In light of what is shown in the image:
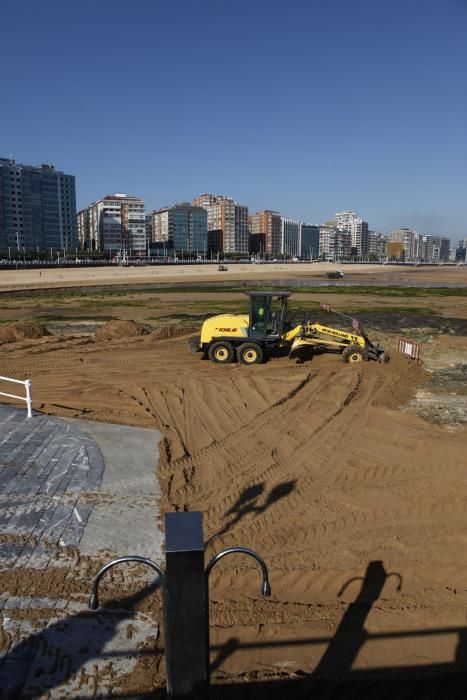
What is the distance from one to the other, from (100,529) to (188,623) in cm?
420

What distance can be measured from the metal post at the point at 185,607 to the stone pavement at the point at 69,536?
1627mm

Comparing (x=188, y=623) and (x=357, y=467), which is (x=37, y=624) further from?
(x=357, y=467)

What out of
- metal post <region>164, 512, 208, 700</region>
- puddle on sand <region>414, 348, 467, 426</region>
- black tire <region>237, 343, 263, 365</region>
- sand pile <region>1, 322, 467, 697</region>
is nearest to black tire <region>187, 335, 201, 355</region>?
black tire <region>237, 343, 263, 365</region>

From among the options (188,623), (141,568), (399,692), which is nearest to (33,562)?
(141,568)

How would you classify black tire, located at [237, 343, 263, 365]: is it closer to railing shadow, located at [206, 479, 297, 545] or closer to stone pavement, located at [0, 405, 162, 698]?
stone pavement, located at [0, 405, 162, 698]

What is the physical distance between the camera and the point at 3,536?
6.99 m

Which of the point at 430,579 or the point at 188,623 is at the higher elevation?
the point at 188,623

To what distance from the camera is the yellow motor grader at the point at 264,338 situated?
18000 mm

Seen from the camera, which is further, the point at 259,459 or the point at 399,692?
the point at 259,459

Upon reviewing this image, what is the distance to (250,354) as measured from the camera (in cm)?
1809

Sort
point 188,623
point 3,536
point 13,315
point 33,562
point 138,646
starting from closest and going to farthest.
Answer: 1. point 188,623
2. point 138,646
3. point 33,562
4. point 3,536
5. point 13,315

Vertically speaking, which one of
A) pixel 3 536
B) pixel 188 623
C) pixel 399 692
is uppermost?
pixel 188 623

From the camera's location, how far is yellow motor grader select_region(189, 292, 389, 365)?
59.1 ft

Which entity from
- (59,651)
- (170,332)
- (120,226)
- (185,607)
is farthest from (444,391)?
(120,226)
